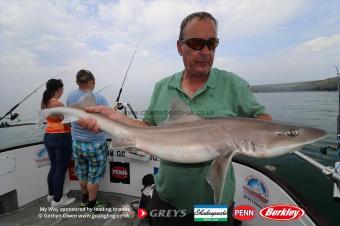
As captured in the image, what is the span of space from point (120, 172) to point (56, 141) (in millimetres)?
1713

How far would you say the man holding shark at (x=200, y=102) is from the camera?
2322 millimetres

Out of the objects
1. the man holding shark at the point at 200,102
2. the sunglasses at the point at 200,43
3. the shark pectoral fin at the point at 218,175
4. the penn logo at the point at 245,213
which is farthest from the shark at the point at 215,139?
the penn logo at the point at 245,213

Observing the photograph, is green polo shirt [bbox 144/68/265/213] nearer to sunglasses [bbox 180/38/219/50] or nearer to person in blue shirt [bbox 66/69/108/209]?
sunglasses [bbox 180/38/219/50]

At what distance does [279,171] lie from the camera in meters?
12.7

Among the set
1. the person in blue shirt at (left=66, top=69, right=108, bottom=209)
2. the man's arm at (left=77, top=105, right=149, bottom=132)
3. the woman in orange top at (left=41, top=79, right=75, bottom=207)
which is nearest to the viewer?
the man's arm at (left=77, top=105, right=149, bottom=132)

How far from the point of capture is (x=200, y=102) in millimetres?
2422

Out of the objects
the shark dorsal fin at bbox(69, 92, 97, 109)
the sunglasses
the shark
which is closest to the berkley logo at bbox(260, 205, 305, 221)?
the shark

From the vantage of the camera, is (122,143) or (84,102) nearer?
(122,143)

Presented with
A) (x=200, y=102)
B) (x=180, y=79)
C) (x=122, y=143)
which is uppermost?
(x=180, y=79)

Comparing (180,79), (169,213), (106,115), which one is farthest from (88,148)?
(180,79)

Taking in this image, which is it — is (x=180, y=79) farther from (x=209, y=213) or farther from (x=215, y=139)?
(x=209, y=213)

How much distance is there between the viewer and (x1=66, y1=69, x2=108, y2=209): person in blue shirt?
16.3 feet

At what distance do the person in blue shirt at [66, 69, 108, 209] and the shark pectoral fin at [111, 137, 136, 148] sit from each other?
2292 mm

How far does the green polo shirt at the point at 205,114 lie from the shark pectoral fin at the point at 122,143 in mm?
381
